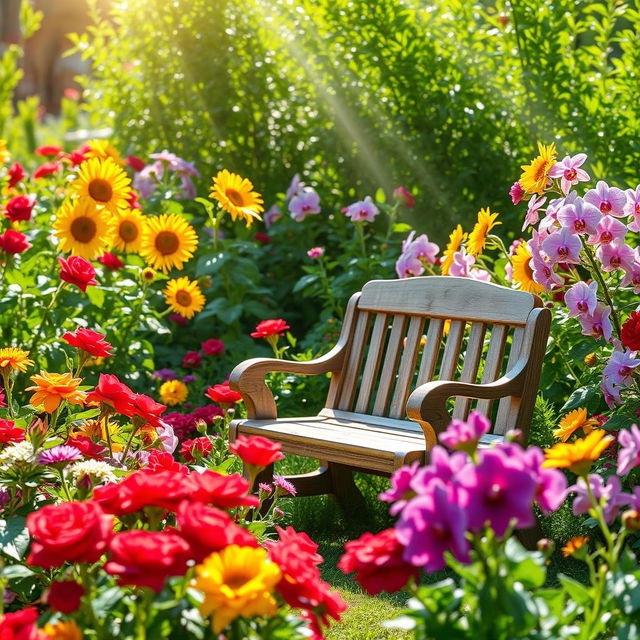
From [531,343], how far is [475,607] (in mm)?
1793

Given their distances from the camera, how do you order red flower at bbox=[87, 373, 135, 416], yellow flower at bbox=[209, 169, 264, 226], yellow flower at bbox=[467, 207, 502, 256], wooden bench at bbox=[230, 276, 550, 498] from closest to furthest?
red flower at bbox=[87, 373, 135, 416], wooden bench at bbox=[230, 276, 550, 498], yellow flower at bbox=[467, 207, 502, 256], yellow flower at bbox=[209, 169, 264, 226]

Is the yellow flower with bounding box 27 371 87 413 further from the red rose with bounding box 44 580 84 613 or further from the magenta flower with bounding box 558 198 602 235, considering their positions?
the magenta flower with bounding box 558 198 602 235

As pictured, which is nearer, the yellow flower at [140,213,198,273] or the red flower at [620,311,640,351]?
the red flower at [620,311,640,351]

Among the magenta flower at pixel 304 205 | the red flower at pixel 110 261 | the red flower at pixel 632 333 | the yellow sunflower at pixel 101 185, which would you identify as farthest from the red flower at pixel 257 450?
the magenta flower at pixel 304 205

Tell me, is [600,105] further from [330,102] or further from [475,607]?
[475,607]

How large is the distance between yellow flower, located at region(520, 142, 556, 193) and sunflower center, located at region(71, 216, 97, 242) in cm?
178

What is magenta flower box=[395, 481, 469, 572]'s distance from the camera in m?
1.39

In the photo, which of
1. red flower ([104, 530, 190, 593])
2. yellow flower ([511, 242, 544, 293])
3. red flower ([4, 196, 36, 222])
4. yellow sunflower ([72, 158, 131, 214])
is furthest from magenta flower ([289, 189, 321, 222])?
red flower ([104, 530, 190, 593])

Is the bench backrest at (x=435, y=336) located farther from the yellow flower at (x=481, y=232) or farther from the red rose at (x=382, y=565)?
the red rose at (x=382, y=565)

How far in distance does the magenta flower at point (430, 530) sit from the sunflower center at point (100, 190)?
2.81 metres

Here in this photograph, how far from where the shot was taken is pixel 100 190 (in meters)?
3.93

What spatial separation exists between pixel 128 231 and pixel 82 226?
25 centimetres

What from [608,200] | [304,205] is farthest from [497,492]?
[304,205]

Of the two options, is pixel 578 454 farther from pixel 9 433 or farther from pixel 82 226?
pixel 82 226
